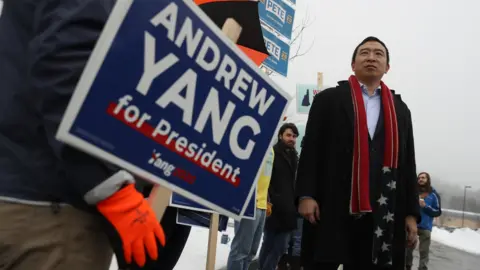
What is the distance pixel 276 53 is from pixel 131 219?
4403 millimetres

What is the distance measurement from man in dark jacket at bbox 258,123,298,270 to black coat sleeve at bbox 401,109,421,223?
199 centimetres

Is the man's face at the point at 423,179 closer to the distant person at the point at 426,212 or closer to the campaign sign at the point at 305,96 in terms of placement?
the distant person at the point at 426,212

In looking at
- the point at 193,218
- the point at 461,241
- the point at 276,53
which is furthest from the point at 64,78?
the point at 461,241

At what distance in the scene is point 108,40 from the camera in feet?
3.87

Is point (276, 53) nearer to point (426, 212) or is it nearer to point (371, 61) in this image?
point (371, 61)

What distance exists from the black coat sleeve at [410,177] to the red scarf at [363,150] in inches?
8.3

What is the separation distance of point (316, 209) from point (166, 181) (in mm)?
1529

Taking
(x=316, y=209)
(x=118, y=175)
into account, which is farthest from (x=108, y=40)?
(x=316, y=209)

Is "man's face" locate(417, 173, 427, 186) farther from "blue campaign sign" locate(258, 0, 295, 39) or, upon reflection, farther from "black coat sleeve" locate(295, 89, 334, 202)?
"black coat sleeve" locate(295, 89, 334, 202)

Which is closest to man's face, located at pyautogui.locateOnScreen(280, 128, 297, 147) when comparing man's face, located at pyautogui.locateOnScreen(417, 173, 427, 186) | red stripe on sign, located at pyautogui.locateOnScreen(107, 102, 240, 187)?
red stripe on sign, located at pyautogui.locateOnScreen(107, 102, 240, 187)

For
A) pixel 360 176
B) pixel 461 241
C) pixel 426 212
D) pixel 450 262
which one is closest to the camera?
pixel 360 176

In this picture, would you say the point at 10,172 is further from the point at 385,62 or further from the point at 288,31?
the point at 288,31

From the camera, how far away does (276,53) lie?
5414 millimetres

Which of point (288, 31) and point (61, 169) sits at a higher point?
point (288, 31)
